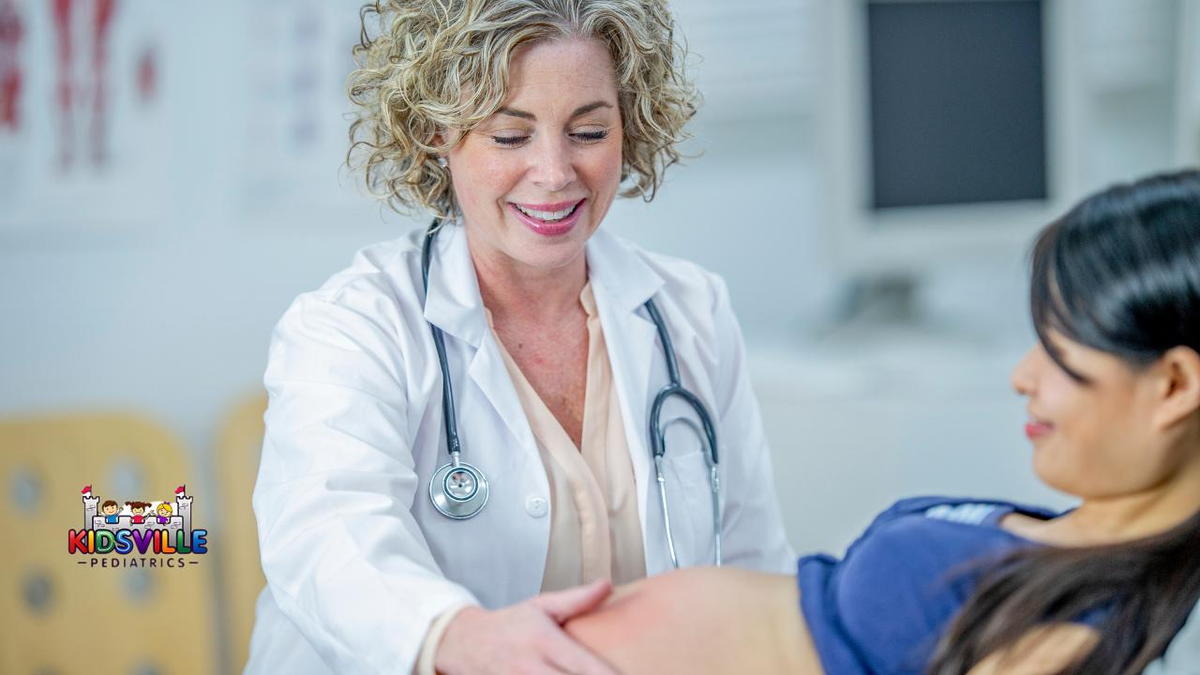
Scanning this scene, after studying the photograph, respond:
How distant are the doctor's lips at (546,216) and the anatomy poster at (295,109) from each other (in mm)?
1056

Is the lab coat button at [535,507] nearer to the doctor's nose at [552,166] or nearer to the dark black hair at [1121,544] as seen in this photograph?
the doctor's nose at [552,166]

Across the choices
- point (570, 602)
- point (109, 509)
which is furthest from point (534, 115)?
point (109, 509)

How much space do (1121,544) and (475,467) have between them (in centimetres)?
64

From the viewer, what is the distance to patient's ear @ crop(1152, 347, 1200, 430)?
89 cm

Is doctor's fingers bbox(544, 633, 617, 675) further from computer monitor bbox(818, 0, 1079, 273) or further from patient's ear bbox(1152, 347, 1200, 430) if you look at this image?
computer monitor bbox(818, 0, 1079, 273)

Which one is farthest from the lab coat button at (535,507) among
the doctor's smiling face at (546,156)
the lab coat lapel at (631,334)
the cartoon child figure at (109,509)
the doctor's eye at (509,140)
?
the cartoon child figure at (109,509)

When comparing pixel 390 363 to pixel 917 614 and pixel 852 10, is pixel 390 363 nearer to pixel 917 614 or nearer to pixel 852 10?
pixel 917 614

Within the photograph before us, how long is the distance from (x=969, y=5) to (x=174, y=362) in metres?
1.54

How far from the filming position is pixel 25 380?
2.27 meters

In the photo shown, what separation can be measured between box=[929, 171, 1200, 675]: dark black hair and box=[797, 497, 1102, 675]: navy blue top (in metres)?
0.02

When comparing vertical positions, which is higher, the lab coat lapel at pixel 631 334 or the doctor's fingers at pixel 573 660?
the lab coat lapel at pixel 631 334

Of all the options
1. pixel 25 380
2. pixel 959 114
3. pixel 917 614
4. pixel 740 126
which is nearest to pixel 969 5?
pixel 959 114

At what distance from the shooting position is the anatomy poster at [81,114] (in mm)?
2223

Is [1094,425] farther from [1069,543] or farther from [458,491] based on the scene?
[458,491]
